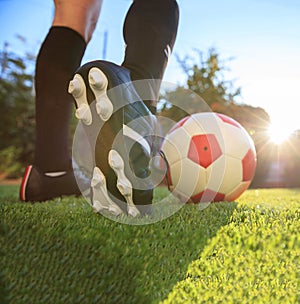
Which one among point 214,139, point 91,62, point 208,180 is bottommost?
point 208,180

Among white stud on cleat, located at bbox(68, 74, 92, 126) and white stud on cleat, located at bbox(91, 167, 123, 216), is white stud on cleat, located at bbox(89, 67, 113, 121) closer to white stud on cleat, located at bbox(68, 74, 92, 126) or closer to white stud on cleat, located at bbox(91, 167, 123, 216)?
white stud on cleat, located at bbox(68, 74, 92, 126)

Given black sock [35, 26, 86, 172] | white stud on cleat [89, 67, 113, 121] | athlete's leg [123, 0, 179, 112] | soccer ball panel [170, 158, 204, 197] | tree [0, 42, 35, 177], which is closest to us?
white stud on cleat [89, 67, 113, 121]

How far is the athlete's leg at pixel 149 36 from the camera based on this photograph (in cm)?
144

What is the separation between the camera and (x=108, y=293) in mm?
977

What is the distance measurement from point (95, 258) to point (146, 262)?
0.15 meters

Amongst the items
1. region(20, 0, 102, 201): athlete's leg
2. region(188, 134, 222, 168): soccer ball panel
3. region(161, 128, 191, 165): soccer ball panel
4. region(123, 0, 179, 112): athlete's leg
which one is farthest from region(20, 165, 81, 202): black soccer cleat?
region(123, 0, 179, 112): athlete's leg

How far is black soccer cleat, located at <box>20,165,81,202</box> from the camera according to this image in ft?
6.36

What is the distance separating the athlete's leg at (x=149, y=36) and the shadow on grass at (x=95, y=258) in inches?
24.1

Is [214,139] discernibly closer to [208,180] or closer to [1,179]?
[208,180]

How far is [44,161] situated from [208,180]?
2.95ft

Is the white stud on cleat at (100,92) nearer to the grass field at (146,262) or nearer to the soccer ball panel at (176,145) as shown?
the grass field at (146,262)

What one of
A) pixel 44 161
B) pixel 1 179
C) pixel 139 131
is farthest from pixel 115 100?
pixel 1 179

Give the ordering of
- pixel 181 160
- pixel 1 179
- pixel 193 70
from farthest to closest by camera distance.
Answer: pixel 1 179, pixel 193 70, pixel 181 160

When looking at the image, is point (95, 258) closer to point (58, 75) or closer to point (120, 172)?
point (120, 172)
